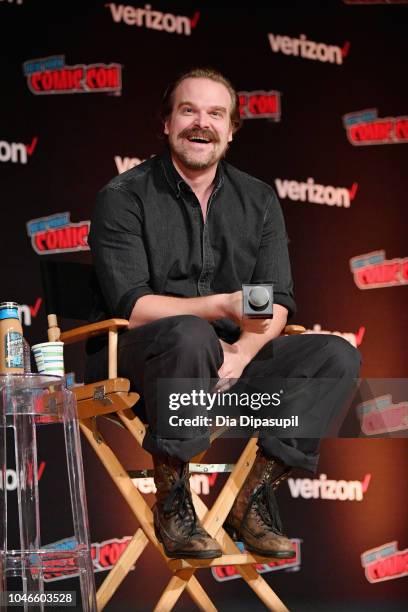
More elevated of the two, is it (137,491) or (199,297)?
(199,297)

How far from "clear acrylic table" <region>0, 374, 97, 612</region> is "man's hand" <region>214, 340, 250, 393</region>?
19.3 inches

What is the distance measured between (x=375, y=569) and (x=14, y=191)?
2129mm

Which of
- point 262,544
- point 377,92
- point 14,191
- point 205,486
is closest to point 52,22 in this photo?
point 14,191

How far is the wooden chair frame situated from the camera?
112 inches

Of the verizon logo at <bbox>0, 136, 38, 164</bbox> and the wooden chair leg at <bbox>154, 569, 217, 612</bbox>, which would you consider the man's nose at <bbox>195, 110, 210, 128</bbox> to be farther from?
the wooden chair leg at <bbox>154, 569, 217, 612</bbox>

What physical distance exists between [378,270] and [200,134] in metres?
1.49

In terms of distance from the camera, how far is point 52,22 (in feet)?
14.0

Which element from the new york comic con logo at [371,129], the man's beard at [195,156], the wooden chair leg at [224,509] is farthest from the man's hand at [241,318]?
the new york comic con logo at [371,129]

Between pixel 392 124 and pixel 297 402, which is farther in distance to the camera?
pixel 392 124

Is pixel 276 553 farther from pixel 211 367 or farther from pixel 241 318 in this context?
pixel 241 318

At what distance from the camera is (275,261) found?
3293 mm

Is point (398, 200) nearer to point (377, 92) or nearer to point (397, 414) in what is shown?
point (377, 92)

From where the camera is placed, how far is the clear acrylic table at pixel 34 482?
249 cm

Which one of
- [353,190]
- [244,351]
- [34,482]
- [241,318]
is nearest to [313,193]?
[353,190]
